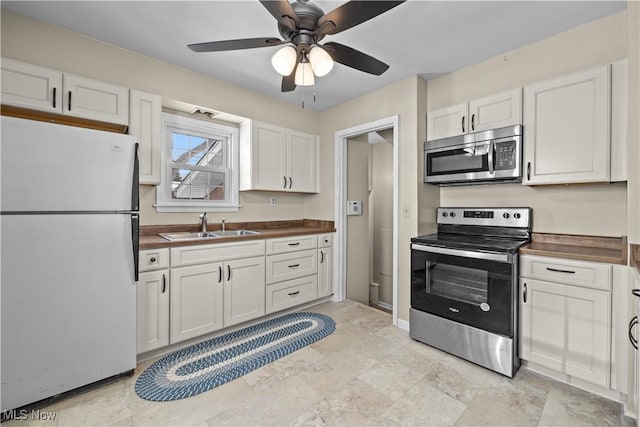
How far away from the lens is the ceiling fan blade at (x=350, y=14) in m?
1.30

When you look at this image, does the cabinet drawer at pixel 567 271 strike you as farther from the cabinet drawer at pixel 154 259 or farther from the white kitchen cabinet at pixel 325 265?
the cabinet drawer at pixel 154 259

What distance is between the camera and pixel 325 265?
3.48 meters

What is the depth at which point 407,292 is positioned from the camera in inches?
113

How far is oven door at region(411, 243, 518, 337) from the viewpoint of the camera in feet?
6.62

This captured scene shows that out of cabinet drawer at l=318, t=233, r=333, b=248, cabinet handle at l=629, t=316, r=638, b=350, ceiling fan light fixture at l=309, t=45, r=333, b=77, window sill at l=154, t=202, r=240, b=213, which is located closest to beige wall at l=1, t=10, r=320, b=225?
window sill at l=154, t=202, r=240, b=213

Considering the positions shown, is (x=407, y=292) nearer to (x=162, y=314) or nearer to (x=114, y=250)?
(x=162, y=314)

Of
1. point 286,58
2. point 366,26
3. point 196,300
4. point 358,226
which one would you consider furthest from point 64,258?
point 358,226

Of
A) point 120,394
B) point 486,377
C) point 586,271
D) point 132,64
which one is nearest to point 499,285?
point 586,271

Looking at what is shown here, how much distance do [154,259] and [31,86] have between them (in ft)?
4.59

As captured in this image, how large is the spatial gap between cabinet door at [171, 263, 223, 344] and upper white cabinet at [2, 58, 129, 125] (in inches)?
52.2

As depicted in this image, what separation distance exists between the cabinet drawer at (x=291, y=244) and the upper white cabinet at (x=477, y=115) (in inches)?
65.4

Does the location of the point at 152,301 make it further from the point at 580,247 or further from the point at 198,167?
the point at 580,247

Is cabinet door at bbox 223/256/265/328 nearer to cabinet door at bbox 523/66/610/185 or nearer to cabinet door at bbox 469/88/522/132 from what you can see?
cabinet door at bbox 469/88/522/132

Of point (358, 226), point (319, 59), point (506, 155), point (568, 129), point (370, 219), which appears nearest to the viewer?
point (319, 59)
